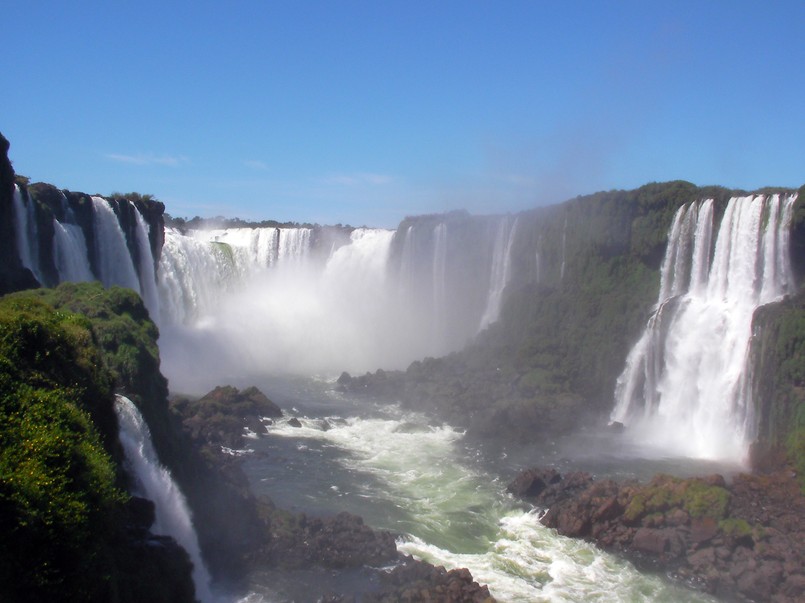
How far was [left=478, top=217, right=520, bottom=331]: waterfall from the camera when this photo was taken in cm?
3750

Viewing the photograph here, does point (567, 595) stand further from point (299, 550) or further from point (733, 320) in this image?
point (733, 320)

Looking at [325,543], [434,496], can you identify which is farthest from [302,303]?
[325,543]

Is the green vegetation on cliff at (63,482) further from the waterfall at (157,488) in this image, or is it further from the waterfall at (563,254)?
the waterfall at (563,254)

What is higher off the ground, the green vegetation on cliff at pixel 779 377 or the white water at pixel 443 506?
the green vegetation on cliff at pixel 779 377

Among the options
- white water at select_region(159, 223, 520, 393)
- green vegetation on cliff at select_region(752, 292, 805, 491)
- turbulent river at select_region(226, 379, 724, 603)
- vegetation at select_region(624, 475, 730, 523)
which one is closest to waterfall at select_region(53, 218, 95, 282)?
white water at select_region(159, 223, 520, 393)

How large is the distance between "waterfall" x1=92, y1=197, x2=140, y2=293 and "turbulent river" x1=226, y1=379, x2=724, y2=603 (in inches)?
355

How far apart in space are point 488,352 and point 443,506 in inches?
632

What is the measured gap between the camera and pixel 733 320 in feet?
79.4

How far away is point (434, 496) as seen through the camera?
1931 centimetres

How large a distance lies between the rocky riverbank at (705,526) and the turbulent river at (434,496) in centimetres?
55

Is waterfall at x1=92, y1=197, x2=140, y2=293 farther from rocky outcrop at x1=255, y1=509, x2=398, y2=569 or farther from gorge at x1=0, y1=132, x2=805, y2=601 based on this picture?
rocky outcrop at x1=255, y1=509, x2=398, y2=569

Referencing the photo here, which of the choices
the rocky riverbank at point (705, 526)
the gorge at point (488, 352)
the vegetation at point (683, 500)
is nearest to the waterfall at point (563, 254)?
the gorge at point (488, 352)

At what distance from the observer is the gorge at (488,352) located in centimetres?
1789

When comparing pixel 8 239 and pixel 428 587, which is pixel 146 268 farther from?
pixel 428 587
